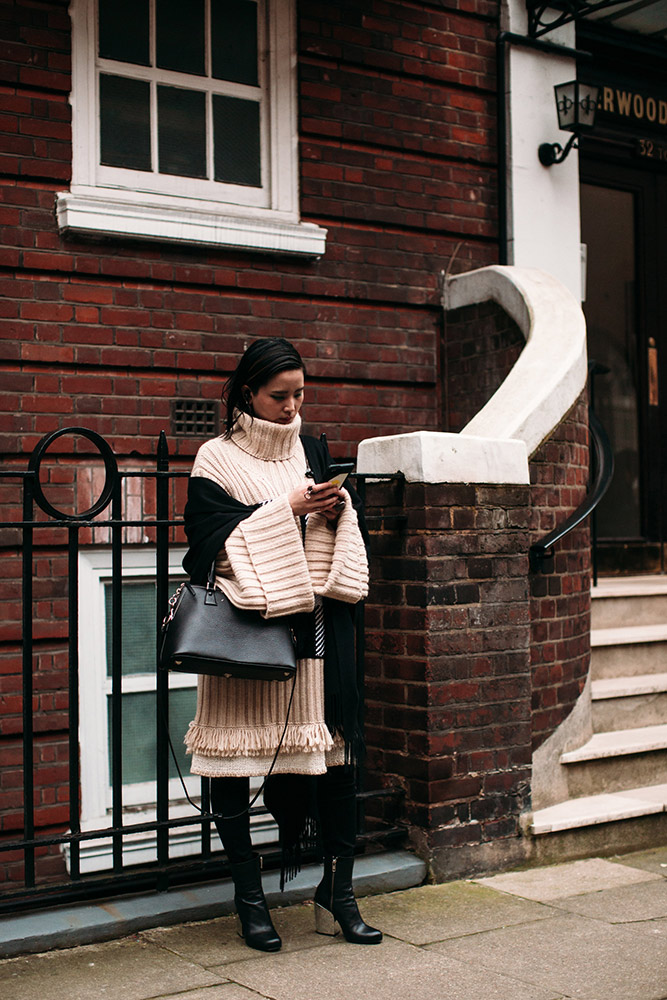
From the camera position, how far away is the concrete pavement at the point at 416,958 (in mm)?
3277

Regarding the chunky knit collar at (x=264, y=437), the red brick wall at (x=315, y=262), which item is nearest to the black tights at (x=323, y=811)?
the chunky knit collar at (x=264, y=437)

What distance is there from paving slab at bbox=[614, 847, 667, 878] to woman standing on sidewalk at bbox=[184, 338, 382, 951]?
1.49 m

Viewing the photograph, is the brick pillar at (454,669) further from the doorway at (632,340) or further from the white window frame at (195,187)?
the doorway at (632,340)

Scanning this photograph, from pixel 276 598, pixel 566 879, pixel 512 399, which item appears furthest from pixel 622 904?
pixel 512 399

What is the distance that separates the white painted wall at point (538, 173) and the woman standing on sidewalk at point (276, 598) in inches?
136

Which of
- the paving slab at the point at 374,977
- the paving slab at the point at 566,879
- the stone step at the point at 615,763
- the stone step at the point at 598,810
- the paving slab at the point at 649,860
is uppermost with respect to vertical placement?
the stone step at the point at 615,763

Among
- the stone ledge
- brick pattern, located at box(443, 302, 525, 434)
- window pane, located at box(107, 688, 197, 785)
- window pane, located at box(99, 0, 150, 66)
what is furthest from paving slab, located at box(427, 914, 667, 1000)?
window pane, located at box(99, 0, 150, 66)

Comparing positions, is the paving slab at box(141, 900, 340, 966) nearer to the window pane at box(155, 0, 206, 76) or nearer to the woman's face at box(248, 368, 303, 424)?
the woman's face at box(248, 368, 303, 424)

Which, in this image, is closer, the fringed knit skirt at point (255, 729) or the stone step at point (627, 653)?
the fringed knit skirt at point (255, 729)

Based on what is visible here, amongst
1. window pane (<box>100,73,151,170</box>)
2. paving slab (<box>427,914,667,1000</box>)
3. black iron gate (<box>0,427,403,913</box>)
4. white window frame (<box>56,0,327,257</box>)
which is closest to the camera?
paving slab (<box>427,914,667,1000</box>)

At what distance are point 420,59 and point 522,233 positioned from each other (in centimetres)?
113

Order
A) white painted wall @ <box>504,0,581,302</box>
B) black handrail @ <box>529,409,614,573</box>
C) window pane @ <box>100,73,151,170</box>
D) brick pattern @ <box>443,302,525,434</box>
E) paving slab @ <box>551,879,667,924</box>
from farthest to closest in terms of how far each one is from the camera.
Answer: white painted wall @ <box>504,0,581,302</box>, brick pattern @ <box>443,302,525,434</box>, window pane @ <box>100,73,151,170</box>, black handrail @ <box>529,409,614,573</box>, paving slab @ <box>551,879,667,924</box>

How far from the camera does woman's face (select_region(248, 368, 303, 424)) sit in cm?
352

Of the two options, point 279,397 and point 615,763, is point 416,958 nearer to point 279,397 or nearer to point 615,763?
point 279,397
